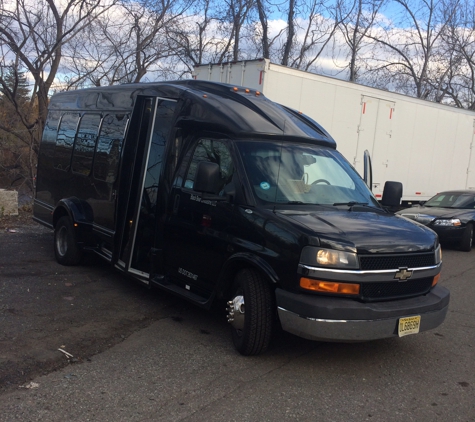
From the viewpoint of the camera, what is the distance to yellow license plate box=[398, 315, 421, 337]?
4.75m

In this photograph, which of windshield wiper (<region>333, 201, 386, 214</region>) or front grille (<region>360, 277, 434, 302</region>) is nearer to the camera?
front grille (<region>360, 277, 434, 302</region>)

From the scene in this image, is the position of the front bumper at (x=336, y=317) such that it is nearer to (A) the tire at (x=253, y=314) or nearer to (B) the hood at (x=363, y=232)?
(A) the tire at (x=253, y=314)

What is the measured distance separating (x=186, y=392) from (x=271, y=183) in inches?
85.0

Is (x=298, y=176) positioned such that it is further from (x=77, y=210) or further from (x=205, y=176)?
(x=77, y=210)

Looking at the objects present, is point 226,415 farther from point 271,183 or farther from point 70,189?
point 70,189

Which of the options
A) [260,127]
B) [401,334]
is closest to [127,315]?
[260,127]

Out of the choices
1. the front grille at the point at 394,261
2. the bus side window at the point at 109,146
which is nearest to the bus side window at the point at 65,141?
the bus side window at the point at 109,146

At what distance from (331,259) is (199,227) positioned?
1647mm

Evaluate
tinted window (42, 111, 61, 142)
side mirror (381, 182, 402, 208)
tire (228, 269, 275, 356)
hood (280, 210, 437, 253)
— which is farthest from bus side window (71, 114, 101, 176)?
side mirror (381, 182, 402, 208)

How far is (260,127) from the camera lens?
574cm

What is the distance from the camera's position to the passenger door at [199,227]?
5.44m

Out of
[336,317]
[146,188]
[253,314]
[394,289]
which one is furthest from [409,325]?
[146,188]

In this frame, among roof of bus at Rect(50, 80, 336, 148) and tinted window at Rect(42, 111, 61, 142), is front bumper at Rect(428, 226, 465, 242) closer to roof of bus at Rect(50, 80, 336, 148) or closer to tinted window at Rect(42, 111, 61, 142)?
roof of bus at Rect(50, 80, 336, 148)

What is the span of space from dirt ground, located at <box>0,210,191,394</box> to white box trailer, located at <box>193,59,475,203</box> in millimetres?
5349
